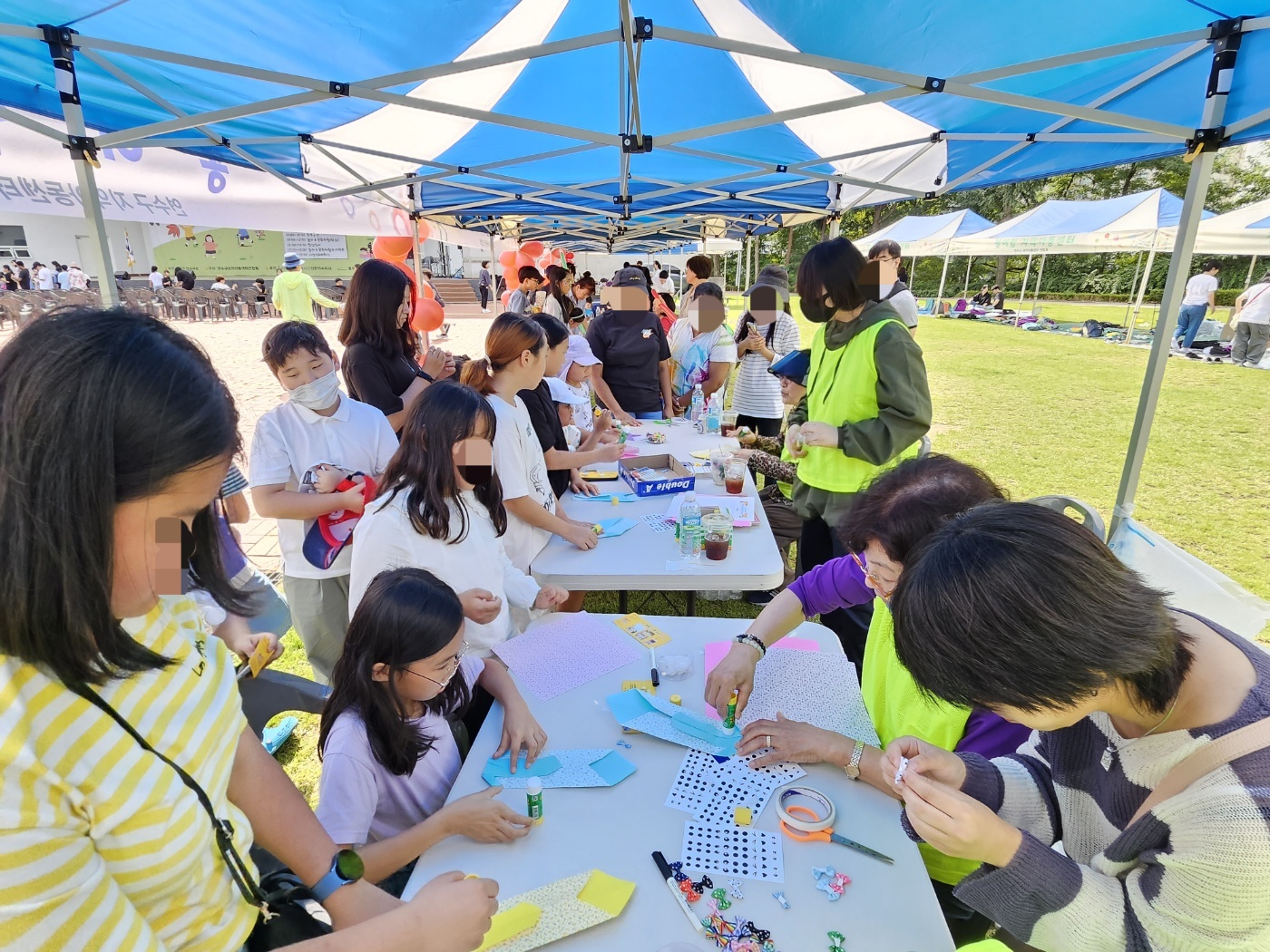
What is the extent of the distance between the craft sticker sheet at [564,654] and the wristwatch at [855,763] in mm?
702

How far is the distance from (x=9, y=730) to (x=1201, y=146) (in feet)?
12.5

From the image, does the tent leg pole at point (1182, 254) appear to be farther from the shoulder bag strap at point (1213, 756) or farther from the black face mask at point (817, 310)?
the shoulder bag strap at point (1213, 756)

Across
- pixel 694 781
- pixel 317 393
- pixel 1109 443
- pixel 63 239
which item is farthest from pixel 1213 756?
pixel 63 239

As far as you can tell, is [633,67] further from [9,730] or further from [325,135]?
[9,730]

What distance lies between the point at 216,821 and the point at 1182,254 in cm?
A: 366

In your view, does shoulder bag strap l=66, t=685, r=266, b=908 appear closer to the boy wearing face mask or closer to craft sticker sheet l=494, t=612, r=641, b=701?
craft sticker sheet l=494, t=612, r=641, b=701

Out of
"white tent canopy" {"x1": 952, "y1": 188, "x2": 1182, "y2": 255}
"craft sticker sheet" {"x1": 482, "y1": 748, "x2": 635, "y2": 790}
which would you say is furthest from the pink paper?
"white tent canopy" {"x1": 952, "y1": 188, "x2": 1182, "y2": 255}

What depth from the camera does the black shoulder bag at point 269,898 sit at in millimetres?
898

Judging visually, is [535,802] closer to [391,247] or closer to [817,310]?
[817,310]

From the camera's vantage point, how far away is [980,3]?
8.55 feet

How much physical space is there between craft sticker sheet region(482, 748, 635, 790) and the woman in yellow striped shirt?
0.49 m

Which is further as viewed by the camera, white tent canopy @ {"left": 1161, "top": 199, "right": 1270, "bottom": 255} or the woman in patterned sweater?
white tent canopy @ {"left": 1161, "top": 199, "right": 1270, "bottom": 255}

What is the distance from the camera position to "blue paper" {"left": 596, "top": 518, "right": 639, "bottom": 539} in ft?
9.18

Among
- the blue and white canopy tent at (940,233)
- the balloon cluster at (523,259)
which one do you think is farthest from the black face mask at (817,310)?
the blue and white canopy tent at (940,233)
